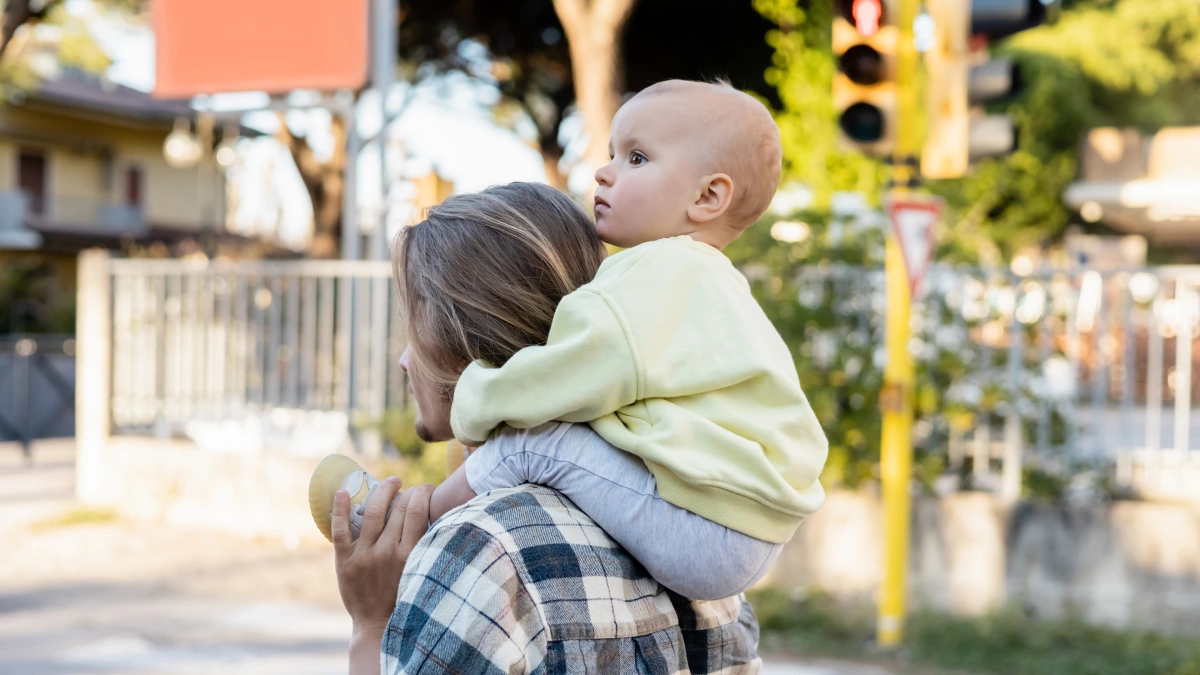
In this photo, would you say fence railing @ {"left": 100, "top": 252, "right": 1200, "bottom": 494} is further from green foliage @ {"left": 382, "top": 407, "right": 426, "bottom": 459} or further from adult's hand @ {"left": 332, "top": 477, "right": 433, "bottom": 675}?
adult's hand @ {"left": 332, "top": 477, "right": 433, "bottom": 675}

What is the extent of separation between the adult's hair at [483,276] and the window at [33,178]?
35324 mm

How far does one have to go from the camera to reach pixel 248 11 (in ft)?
34.9

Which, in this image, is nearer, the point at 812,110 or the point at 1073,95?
the point at 812,110

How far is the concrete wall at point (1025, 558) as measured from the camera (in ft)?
20.4

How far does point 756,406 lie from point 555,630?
1.16 feet

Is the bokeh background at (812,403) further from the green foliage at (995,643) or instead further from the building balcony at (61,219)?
the building balcony at (61,219)

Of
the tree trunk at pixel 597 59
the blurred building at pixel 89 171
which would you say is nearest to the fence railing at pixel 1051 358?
the tree trunk at pixel 597 59

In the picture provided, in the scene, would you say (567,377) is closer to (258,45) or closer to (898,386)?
(898,386)

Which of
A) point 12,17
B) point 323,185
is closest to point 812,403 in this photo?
point 12,17

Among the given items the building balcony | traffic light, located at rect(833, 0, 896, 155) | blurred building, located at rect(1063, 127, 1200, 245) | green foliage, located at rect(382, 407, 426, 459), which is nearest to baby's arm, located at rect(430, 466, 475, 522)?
traffic light, located at rect(833, 0, 896, 155)

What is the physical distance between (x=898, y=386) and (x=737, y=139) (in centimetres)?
448

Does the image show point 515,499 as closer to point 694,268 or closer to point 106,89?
point 694,268

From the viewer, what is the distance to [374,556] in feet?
4.73

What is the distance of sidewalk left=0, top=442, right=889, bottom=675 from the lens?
19.2ft
